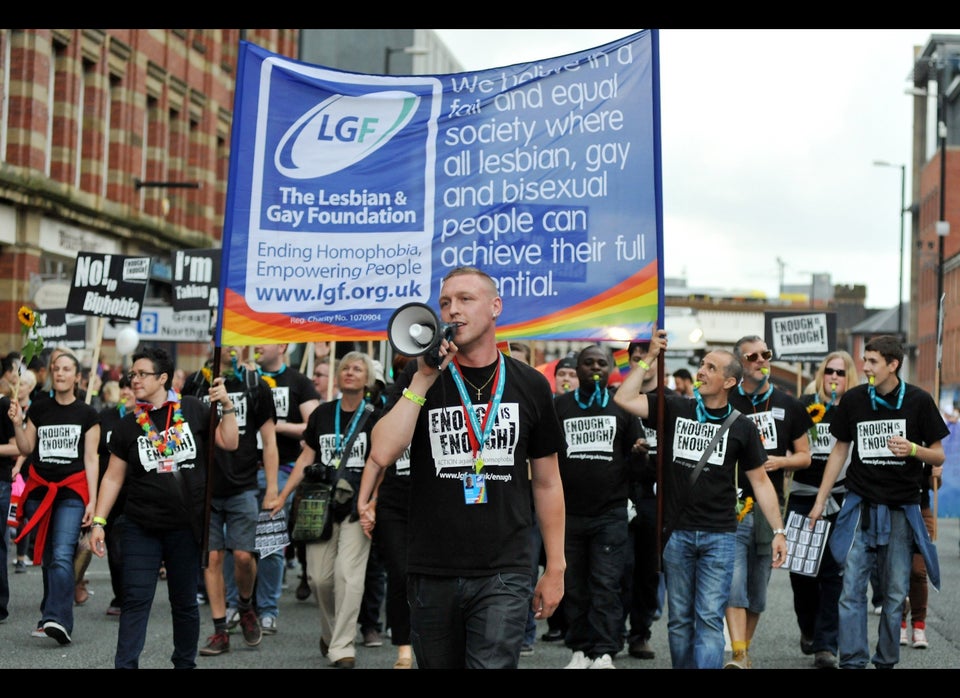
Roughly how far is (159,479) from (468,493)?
3.21 metres

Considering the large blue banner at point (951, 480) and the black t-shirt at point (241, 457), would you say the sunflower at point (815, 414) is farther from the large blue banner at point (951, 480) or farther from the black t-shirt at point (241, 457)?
the large blue banner at point (951, 480)

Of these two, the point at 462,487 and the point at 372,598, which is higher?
the point at 462,487

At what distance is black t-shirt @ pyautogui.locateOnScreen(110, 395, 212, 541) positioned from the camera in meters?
8.45

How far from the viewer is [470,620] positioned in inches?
228

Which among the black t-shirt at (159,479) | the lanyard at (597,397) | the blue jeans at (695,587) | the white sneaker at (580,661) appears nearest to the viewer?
the black t-shirt at (159,479)

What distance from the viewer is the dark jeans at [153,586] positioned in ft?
27.0

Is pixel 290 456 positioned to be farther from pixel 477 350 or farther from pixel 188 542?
pixel 477 350

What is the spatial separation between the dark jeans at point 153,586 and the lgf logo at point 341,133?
222 cm

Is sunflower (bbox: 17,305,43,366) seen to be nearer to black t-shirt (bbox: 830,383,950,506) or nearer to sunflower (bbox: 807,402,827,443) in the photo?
sunflower (bbox: 807,402,827,443)

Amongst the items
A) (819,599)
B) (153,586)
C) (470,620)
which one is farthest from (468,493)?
(819,599)

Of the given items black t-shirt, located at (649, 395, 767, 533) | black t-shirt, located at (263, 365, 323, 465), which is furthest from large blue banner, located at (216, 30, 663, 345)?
black t-shirt, located at (263, 365, 323, 465)

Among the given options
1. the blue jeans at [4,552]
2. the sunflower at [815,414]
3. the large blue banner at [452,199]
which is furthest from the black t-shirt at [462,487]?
the blue jeans at [4,552]

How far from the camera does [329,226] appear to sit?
9047mm

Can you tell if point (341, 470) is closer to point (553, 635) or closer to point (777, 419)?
point (553, 635)
